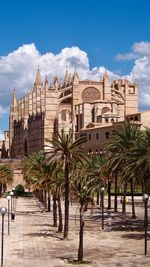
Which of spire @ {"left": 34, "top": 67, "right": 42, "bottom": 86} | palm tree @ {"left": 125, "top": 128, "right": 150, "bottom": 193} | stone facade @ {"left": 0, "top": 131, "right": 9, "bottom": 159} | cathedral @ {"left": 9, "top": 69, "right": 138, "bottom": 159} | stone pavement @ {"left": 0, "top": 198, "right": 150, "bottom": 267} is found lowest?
stone pavement @ {"left": 0, "top": 198, "right": 150, "bottom": 267}

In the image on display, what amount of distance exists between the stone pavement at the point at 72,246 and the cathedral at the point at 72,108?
54555 millimetres

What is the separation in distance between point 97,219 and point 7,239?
42.5ft

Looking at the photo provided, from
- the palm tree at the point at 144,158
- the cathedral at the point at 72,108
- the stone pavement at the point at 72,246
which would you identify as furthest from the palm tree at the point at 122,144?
the cathedral at the point at 72,108

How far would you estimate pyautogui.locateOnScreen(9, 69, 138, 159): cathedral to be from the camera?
326ft

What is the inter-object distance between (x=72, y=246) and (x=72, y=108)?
80.9 metres

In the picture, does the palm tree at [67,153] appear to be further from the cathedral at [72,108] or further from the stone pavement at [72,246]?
the cathedral at [72,108]

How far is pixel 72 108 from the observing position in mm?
106188

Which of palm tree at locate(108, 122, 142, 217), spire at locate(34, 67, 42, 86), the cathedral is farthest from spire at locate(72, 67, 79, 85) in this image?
palm tree at locate(108, 122, 142, 217)

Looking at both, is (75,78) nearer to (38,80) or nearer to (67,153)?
(38,80)

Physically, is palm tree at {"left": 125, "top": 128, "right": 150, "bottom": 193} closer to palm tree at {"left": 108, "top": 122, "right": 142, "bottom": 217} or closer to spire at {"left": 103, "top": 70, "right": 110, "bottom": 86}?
palm tree at {"left": 108, "top": 122, "right": 142, "bottom": 217}

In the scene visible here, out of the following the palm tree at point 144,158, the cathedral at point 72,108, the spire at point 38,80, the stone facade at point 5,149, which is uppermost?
the spire at point 38,80

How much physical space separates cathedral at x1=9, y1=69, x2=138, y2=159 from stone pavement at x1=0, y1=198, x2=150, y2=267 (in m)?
54.6

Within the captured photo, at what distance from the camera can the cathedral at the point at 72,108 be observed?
9931cm

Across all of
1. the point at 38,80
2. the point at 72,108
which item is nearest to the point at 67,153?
the point at 72,108
